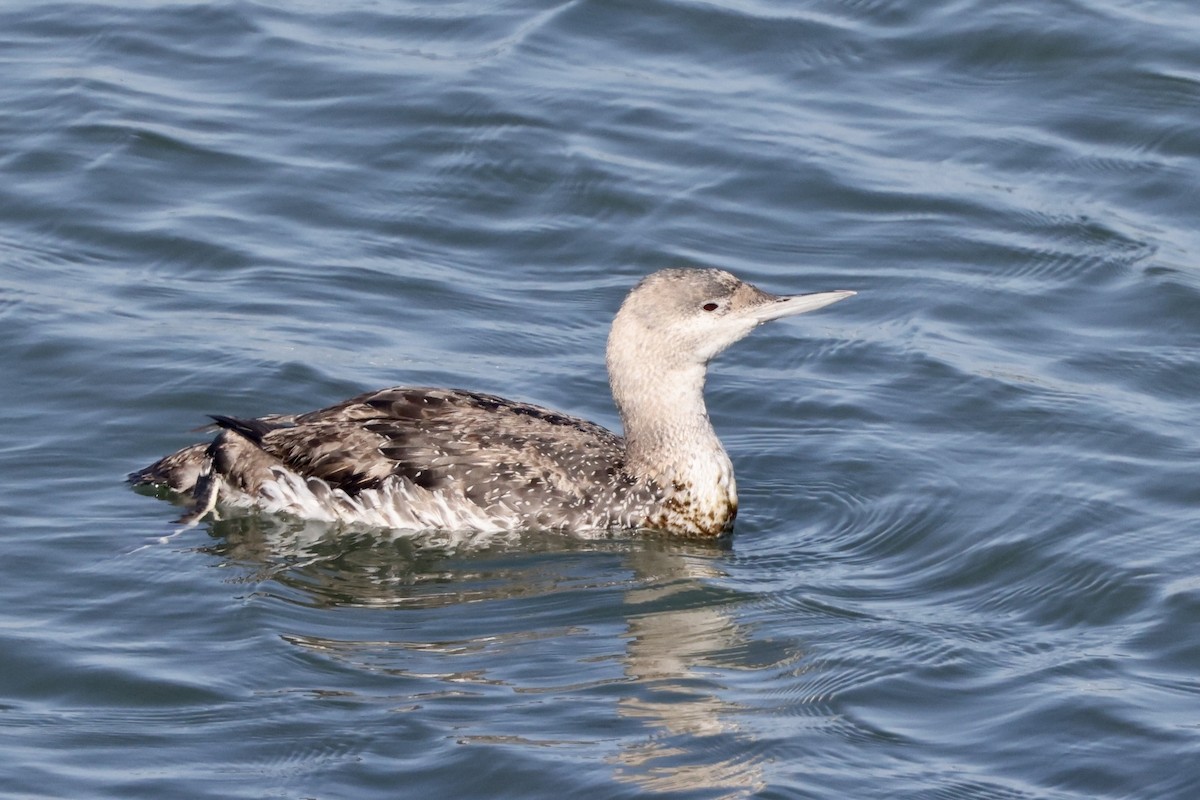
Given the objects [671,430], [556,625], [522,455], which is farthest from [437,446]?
[556,625]

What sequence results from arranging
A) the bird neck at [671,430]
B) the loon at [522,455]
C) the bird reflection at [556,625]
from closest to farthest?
the bird reflection at [556,625] < the loon at [522,455] < the bird neck at [671,430]

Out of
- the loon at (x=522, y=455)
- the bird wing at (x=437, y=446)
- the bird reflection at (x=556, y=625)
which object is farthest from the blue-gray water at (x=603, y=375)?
the bird wing at (x=437, y=446)

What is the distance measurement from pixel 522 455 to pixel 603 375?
1721 millimetres

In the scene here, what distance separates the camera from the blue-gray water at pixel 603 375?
25.8 feet

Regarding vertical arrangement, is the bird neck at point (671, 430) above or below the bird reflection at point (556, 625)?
above

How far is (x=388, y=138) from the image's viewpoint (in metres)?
14.3

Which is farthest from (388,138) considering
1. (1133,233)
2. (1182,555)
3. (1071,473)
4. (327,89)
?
(1182,555)

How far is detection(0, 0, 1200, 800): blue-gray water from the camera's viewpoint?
7.87 m

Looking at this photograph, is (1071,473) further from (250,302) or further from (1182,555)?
(250,302)

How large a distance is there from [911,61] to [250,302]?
18.5 feet

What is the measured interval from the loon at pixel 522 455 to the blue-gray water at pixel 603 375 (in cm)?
18

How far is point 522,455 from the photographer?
33.0 ft

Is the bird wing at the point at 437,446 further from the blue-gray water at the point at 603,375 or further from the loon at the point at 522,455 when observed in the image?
the blue-gray water at the point at 603,375

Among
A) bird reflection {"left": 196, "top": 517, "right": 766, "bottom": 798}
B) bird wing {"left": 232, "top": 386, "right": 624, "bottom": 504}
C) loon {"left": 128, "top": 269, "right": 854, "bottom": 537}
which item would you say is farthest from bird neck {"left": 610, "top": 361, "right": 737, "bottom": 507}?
bird reflection {"left": 196, "top": 517, "right": 766, "bottom": 798}
